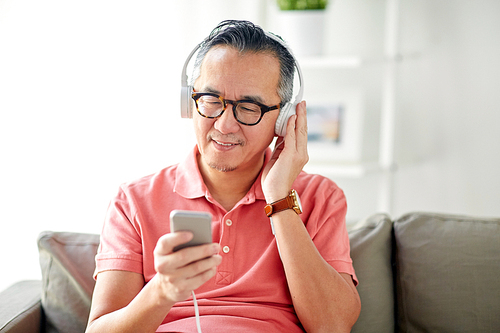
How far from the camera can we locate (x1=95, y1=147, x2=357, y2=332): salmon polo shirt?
1256mm

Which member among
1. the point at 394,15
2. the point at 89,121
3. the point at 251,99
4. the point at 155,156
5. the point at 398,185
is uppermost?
the point at 394,15

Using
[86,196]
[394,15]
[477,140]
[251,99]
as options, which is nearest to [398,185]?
[477,140]

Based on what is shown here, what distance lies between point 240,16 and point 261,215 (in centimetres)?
136

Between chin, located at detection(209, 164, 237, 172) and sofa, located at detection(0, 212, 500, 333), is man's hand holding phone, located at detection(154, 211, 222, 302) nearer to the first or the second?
chin, located at detection(209, 164, 237, 172)

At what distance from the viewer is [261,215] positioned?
4.50ft

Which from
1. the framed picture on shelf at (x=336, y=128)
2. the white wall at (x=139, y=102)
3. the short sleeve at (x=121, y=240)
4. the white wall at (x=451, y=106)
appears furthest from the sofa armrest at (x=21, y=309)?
the white wall at (x=451, y=106)

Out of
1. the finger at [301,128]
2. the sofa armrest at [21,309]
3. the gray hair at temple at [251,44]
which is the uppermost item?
the gray hair at temple at [251,44]

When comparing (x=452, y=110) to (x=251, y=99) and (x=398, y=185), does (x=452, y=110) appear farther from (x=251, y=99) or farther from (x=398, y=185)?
(x=251, y=99)

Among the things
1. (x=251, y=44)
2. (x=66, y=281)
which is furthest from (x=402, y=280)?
(x=66, y=281)

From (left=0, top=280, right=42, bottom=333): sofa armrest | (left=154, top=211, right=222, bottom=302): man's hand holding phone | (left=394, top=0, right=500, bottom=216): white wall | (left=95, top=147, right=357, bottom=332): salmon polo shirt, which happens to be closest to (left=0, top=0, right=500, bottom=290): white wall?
(left=394, top=0, right=500, bottom=216): white wall

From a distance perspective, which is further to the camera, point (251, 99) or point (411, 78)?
point (411, 78)

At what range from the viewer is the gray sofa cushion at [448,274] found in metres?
1.46

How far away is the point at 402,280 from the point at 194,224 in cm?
99

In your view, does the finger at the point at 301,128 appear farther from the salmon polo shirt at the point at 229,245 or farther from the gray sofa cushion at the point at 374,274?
the gray sofa cushion at the point at 374,274
